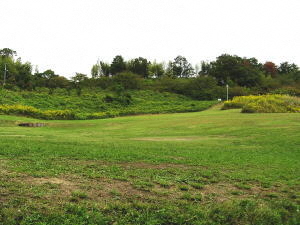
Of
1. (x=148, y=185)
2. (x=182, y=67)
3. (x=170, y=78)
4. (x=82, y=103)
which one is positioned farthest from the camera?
(x=182, y=67)

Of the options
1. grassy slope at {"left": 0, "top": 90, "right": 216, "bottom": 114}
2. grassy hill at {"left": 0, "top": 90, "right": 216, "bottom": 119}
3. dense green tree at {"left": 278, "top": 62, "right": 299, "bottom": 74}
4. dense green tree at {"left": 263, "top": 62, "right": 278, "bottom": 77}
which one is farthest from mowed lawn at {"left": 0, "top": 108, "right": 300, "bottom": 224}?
dense green tree at {"left": 278, "top": 62, "right": 299, "bottom": 74}

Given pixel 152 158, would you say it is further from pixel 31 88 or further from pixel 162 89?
pixel 162 89

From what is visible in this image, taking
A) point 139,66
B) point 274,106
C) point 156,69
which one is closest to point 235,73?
point 156,69

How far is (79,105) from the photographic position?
4469 cm

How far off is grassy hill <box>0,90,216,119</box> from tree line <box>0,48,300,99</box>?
10.8ft

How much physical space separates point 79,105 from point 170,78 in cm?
3233

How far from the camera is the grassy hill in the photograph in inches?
1382

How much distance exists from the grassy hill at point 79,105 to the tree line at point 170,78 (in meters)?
3.29

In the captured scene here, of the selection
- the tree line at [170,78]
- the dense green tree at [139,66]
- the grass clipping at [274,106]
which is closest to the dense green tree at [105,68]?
the tree line at [170,78]

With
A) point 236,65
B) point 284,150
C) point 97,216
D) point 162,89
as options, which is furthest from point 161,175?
point 236,65

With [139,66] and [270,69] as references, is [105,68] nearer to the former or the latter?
[139,66]

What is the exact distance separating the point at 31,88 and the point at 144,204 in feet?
155

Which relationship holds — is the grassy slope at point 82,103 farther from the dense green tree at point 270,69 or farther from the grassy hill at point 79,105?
the dense green tree at point 270,69

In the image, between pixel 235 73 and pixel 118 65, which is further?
pixel 118 65
